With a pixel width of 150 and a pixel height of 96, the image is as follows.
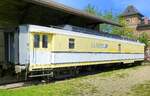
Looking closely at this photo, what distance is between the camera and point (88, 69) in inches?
941

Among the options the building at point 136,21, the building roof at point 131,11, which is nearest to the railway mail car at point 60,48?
the building at point 136,21

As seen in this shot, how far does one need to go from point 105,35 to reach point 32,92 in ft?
45.0

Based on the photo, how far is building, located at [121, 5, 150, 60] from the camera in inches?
2821

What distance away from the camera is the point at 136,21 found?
76500mm

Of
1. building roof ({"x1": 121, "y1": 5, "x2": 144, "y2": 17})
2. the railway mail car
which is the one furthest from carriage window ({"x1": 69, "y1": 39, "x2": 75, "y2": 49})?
building roof ({"x1": 121, "y1": 5, "x2": 144, "y2": 17})

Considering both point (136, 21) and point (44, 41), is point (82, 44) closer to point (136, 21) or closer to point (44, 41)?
point (44, 41)

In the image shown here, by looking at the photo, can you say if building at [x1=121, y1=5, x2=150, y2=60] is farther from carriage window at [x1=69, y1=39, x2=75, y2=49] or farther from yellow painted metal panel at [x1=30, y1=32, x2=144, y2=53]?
carriage window at [x1=69, y1=39, x2=75, y2=49]

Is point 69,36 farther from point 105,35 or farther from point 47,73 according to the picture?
point 105,35

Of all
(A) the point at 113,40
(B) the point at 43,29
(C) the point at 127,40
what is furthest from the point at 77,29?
(C) the point at 127,40

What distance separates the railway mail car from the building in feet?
148

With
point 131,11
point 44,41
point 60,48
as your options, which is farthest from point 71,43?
point 131,11

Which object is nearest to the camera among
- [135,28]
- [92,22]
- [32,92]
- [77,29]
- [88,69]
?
[32,92]

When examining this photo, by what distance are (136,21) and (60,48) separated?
60.8m

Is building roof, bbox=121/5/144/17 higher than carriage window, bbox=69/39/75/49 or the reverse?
higher
